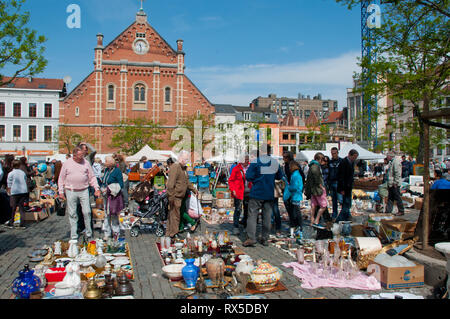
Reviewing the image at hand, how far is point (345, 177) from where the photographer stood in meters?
9.38

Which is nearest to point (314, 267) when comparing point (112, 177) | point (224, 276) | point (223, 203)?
point (224, 276)

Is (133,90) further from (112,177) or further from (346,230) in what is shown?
(346,230)

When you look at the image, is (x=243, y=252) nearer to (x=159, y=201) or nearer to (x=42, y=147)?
(x=159, y=201)

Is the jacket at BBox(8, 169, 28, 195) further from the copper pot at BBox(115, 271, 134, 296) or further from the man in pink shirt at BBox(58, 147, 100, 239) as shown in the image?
the copper pot at BBox(115, 271, 134, 296)

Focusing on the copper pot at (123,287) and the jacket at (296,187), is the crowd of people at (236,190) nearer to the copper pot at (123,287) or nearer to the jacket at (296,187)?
the jacket at (296,187)

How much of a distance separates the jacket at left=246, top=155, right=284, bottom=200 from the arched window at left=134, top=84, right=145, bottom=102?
36349 mm

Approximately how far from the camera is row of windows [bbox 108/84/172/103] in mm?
40906

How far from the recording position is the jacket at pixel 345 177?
30.6 feet

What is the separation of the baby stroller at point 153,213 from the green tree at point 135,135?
2890 centimetres

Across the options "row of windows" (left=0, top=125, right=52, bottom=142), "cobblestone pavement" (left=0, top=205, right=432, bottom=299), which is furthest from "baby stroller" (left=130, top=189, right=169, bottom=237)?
"row of windows" (left=0, top=125, right=52, bottom=142)

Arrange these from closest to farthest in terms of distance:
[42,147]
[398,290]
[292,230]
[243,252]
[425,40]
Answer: [398,290]
[243,252]
[425,40]
[292,230]
[42,147]

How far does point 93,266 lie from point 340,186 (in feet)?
21.4
